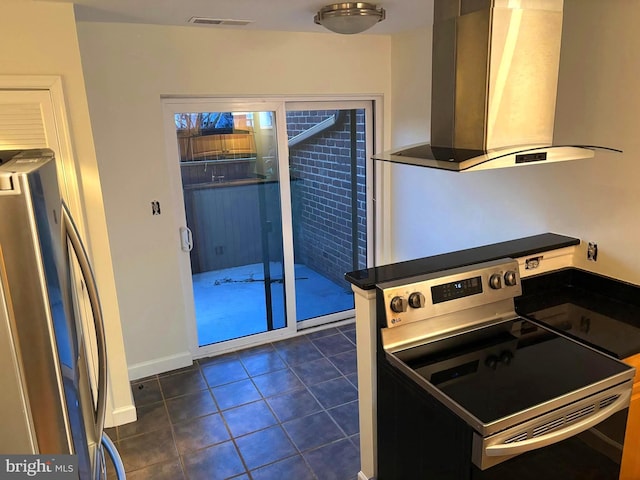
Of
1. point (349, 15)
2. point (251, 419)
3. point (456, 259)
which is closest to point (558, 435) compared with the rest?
point (456, 259)

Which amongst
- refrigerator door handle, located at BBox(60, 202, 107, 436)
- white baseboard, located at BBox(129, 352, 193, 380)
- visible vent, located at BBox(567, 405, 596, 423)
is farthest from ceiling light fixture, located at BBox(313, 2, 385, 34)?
white baseboard, located at BBox(129, 352, 193, 380)

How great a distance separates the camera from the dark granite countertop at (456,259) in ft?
6.73

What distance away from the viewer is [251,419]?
2945mm

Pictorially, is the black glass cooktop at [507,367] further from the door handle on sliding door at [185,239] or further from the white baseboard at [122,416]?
the door handle on sliding door at [185,239]

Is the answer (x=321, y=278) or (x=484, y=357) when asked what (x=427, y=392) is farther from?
(x=321, y=278)

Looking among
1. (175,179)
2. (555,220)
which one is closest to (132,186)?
(175,179)

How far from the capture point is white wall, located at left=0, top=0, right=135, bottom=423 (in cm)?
227

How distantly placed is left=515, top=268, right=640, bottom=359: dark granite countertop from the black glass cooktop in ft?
0.35

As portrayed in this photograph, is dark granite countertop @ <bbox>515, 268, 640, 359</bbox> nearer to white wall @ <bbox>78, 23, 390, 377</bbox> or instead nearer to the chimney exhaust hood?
the chimney exhaust hood

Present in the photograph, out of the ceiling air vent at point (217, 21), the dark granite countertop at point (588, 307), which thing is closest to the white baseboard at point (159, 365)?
the ceiling air vent at point (217, 21)

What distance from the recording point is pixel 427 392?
173 cm

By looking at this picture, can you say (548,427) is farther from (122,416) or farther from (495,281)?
(122,416)

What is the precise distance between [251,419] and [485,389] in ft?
5.65

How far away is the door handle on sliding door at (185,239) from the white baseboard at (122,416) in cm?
109
